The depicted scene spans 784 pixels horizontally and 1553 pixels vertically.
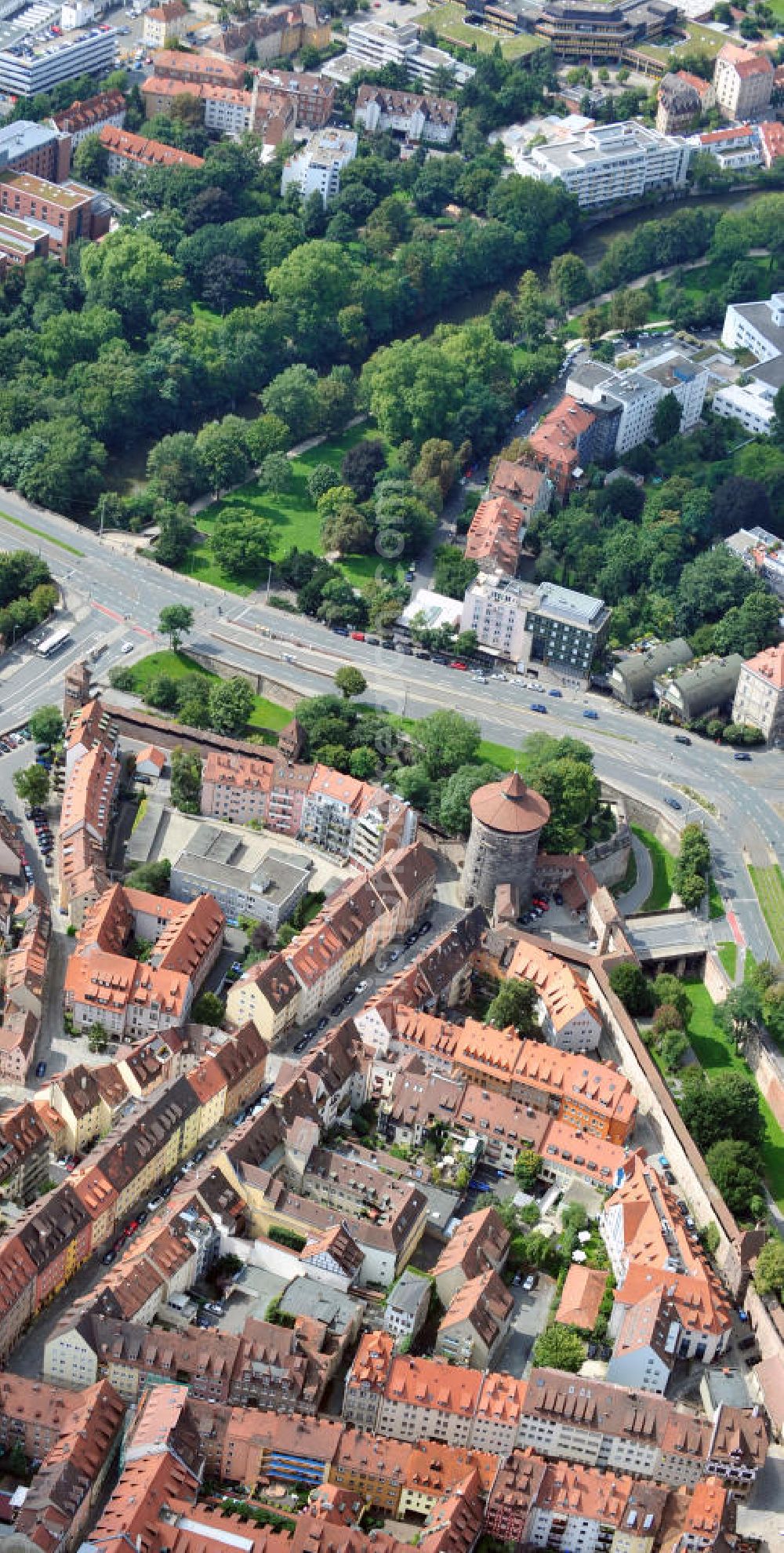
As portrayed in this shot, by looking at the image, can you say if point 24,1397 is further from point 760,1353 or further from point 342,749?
point 342,749

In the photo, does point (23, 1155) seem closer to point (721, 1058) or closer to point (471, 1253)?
point (471, 1253)

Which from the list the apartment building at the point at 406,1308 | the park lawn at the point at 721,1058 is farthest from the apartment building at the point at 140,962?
the park lawn at the point at 721,1058

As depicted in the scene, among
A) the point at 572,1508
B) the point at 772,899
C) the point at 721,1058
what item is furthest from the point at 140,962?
the point at 772,899

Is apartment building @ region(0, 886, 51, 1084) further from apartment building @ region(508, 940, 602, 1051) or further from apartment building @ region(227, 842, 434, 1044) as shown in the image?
apartment building @ region(508, 940, 602, 1051)

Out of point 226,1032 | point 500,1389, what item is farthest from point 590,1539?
point 226,1032

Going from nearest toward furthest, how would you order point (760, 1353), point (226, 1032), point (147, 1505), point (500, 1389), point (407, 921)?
1. point (147, 1505)
2. point (500, 1389)
3. point (760, 1353)
4. point (226, 1032)
5. point (407, 921)

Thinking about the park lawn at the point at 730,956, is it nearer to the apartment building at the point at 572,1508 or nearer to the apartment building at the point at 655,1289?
the apartment building at the point at 655,1289

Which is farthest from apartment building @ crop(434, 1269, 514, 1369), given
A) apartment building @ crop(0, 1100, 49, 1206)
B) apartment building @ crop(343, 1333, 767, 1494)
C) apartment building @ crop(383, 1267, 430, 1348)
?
apartment building @ crop(0, 1100, 49, 1206)
